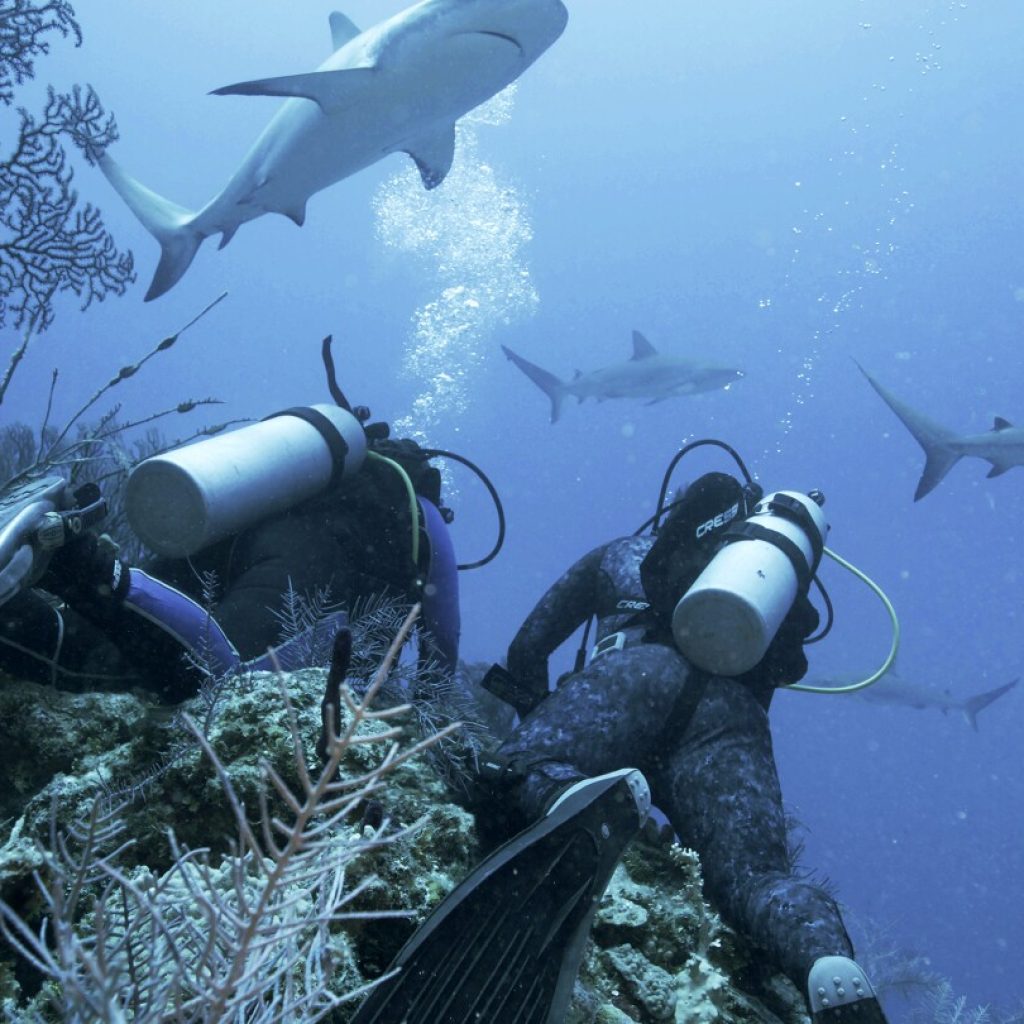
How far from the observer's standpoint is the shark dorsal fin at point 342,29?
710cm

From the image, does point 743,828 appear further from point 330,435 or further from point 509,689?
point 330,435

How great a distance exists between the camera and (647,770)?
140 inches

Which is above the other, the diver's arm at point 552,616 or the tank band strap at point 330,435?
the tank band strap at point 330,435

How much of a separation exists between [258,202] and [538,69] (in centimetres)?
6466

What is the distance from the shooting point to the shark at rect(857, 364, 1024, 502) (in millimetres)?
10877

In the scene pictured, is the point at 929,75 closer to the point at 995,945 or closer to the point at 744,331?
the point at 744,331

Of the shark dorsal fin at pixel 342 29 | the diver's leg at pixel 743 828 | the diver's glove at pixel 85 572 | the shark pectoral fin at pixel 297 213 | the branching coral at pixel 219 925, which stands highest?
the shark dorsal fin at pixel 342 29

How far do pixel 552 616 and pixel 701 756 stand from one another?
1518 millimetres

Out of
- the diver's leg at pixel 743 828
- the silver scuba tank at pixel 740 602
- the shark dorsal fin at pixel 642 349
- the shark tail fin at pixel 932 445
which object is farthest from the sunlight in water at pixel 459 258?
the diver's leg at pixel 743 828

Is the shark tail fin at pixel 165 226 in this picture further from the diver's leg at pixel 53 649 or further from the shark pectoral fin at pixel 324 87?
the diver's leg at pixel 53 649

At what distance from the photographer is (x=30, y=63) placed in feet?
22.8

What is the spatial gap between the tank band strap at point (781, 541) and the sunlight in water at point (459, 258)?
49.2 metres

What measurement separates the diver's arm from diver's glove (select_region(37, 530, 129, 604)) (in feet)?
7.80

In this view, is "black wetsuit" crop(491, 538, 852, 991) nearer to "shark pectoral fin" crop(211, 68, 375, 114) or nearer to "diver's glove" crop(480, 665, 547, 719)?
"diver's glove" crop(480, 665, 547, 719)
